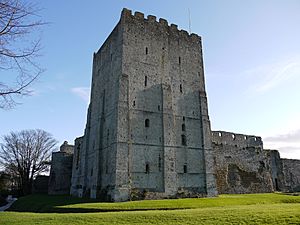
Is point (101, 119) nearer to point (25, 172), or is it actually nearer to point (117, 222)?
point (117, 222)

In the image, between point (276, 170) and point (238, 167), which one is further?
point (276, 170)

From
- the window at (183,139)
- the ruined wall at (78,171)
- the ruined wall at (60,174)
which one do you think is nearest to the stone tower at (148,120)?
the window at (183,139)

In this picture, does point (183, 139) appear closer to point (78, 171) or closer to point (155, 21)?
point (155, 21)

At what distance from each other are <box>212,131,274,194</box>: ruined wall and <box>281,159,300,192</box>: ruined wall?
6534 millimetres

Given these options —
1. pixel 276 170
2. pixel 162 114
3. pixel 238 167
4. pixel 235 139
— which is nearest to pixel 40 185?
pixel 162 114

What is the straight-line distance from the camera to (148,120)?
76.6 feet

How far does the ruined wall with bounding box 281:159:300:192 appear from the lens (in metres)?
37.9

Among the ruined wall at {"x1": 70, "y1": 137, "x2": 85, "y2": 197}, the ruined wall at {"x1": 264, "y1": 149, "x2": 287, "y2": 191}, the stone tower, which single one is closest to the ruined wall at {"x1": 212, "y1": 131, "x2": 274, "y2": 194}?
the ruined wall at {"x1": 264, "y1": 149, "x2": 287, "y2": 191}

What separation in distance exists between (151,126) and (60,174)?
1922 centimetres

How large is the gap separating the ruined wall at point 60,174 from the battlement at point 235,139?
783 inches

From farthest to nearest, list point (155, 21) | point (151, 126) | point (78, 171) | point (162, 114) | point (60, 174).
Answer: point (60, 174), point (78, 171), point (155, 21), point (162, 114), point (151, 126)

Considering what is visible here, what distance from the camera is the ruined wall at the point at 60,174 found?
36062 millimetres

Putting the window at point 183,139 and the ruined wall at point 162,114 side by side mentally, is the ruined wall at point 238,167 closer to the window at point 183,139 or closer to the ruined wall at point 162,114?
the ruined wall at point 162,114

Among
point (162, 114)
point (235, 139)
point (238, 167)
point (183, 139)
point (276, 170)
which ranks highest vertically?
point (162, 114)
